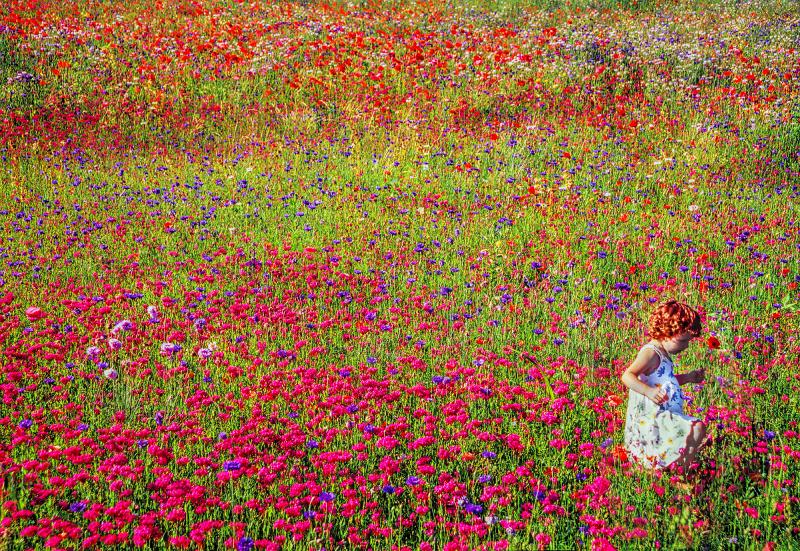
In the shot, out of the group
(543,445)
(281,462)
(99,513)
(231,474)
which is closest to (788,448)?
(543,445)

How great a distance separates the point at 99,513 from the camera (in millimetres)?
2930

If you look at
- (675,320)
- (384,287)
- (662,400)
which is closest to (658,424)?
(662,400)

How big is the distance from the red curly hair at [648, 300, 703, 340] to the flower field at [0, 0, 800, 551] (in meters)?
0.43

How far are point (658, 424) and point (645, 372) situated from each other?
270mm

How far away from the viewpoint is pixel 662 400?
3.30 meters

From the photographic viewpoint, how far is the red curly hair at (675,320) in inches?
134

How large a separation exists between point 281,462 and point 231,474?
265mm

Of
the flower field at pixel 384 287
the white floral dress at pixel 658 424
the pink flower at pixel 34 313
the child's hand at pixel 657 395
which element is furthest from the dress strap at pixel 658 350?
the pink flower at pixel 34 313

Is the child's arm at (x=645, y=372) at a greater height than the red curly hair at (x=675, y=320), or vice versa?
the red curly hair at (x=675, y=320)

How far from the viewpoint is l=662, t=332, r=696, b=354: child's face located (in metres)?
3.45

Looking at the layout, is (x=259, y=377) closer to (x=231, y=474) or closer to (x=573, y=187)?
(x=231, y=474)

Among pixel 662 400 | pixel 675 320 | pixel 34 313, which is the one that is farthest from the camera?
pixel 34 313

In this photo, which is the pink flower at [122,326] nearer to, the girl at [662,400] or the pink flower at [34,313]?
the pink flower at [34,313]

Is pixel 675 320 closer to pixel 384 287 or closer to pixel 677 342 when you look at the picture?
pixel 677 342
